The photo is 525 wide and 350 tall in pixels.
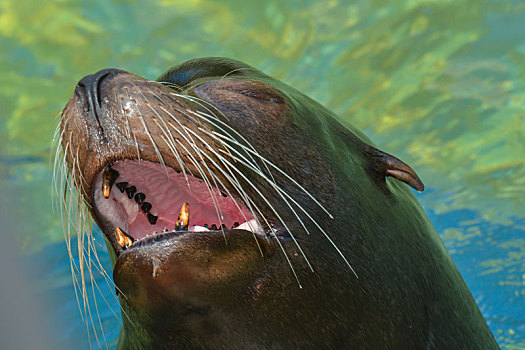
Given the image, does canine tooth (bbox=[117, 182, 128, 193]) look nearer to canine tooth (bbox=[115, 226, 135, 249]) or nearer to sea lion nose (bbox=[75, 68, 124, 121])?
canine tooth (bbox=[115, 226, 135, 249])

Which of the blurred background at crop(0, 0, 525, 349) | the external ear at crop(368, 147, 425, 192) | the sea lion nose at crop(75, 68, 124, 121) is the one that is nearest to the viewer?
the sea lion nose at crop(75, 68, 124, 121)

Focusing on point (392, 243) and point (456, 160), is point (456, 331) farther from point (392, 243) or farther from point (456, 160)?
point (456, 160)

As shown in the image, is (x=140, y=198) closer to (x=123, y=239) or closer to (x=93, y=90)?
(x=123, y=239)

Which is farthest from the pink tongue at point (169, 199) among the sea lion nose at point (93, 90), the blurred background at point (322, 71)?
the blurred background at point (322, 71)

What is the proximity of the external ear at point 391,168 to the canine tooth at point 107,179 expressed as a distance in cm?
138

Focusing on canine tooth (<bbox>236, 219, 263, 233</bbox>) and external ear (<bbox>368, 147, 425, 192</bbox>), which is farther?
external ear (<bbox>368, 147, 425, 192</bbox>)

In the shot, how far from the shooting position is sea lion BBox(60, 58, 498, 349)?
193cm

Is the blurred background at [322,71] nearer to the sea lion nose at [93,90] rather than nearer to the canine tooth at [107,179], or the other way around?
the canine tooth at [107,179]

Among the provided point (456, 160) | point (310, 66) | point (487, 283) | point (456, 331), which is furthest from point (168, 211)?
point (487, 283)

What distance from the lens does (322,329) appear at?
86.4 inches

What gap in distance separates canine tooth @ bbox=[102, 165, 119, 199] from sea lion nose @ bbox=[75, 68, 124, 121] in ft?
0.78

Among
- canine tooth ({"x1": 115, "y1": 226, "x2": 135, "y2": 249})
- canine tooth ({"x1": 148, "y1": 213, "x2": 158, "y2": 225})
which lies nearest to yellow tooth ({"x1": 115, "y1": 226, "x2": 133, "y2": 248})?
canine tooth ({"x1": 115, "y1": 226, "x2": 135, "y2": 249})

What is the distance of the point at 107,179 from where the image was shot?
86.2 inches

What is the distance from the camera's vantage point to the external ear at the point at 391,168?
2.81 meters
